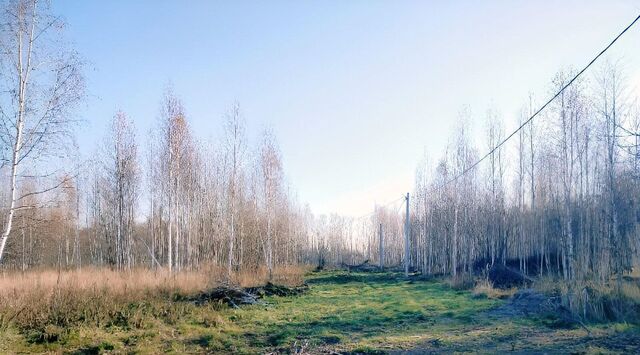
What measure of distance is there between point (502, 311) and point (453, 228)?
61.2 feet

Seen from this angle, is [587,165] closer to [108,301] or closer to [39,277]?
[108,301]

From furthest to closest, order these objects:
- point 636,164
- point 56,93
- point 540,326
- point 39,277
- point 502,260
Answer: point 502,260
point 636,164
point 39,277
point 56,93
point 540,326

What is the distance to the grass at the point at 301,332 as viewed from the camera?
924cm

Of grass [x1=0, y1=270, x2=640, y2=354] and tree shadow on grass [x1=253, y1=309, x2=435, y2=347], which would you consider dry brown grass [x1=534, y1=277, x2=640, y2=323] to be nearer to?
grass [x1=0, y1=270, x2=640, y2=354]

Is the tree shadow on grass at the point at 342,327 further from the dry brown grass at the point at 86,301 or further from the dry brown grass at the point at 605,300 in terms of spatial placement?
the dry brown grass at the point at 605,300

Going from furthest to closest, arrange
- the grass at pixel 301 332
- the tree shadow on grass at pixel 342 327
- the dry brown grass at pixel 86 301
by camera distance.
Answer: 1. the dry brown grass at pixel 86 301
2. the tree shadow on grass at pixel 342 327
3. the grass at pixel 301 332

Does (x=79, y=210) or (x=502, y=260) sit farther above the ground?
(x=79, y=210)

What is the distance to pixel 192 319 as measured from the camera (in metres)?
12.5

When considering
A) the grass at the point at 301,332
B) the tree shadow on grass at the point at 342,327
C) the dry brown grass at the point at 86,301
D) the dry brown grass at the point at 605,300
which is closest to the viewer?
the grass at the point at 301,332

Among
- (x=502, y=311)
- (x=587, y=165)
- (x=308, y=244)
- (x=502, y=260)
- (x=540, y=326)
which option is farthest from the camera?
(x=308, y=244)

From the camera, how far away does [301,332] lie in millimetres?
11031

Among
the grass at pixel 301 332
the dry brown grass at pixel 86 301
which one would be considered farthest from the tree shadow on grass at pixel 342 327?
the dry brown grass at pixel 86 301

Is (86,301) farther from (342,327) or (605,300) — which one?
(605,300)

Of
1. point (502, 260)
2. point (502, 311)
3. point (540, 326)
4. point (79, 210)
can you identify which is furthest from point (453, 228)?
point (79, 210)
